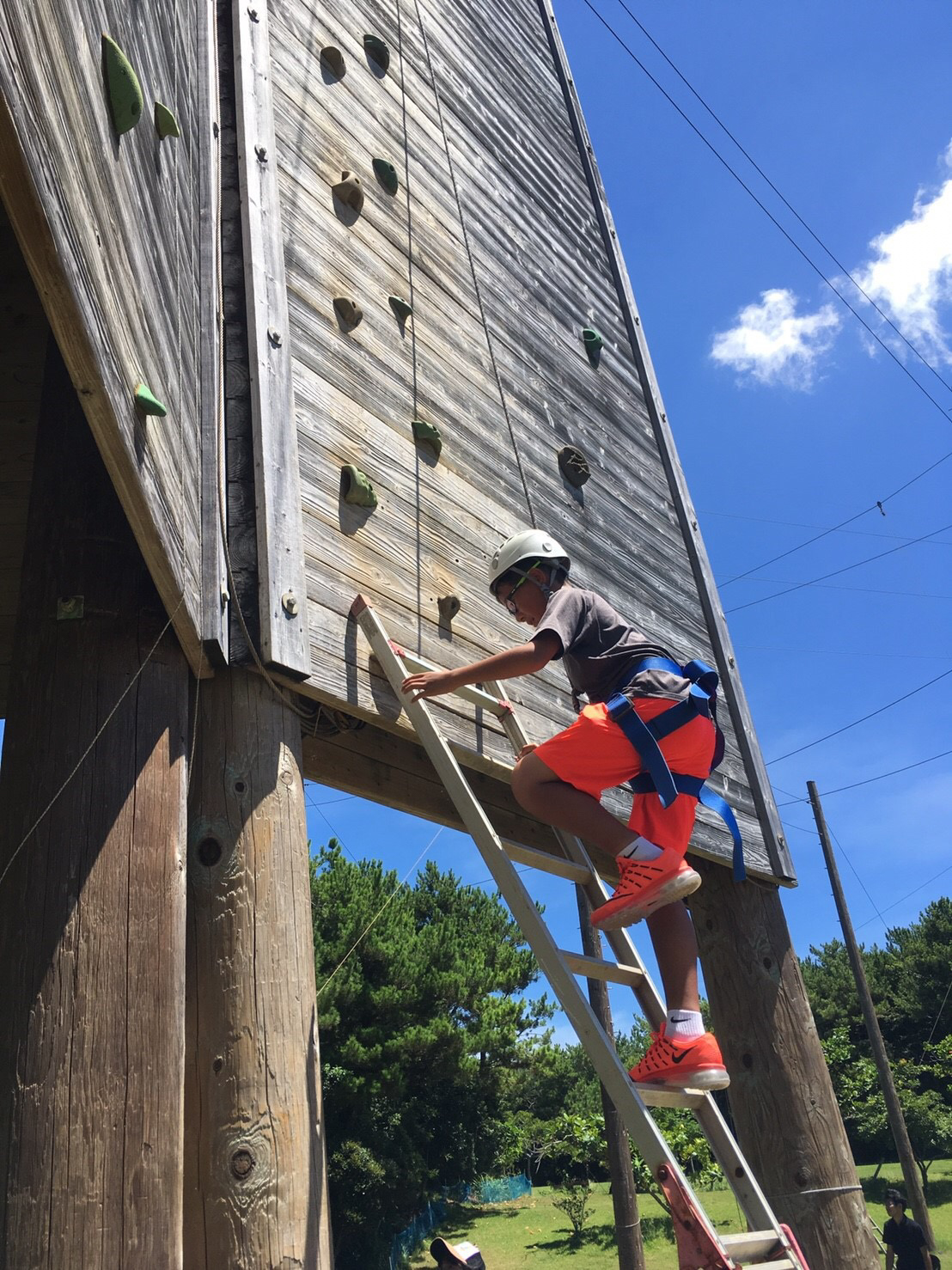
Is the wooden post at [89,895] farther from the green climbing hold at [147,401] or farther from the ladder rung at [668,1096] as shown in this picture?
the ladder rung at [668,1096]

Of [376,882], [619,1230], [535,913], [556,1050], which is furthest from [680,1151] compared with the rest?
[535,913]

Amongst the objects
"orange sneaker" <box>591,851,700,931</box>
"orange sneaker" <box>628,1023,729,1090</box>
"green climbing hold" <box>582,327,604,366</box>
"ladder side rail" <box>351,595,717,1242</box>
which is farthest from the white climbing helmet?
"green climbing hold" <box>582,327,604,366</box>

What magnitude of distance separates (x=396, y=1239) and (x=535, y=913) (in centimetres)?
2135

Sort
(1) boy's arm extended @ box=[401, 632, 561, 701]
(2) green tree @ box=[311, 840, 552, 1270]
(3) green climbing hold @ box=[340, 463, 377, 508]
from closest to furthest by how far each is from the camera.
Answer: (1) boy's arm extended @ box=[401, 632, 561, 701] < (3) green climbing hold @ box=[340, 463, 377, 508] < (2) green tree @ box=[311, 840, 552, 1270]

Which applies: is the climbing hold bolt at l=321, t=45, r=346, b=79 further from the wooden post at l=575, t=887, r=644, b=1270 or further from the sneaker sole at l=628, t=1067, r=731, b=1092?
the wooden post at l=575, t=887, r=644, b=1270

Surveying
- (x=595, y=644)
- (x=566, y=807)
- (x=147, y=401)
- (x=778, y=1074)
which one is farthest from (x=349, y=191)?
(x=778, y=1074)

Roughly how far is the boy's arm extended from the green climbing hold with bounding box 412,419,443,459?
4.79 feet

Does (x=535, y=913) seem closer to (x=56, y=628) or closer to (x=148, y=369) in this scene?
(x=56, y=628)

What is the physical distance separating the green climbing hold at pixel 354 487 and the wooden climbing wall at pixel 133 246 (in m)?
0.64

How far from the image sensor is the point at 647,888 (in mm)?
2771

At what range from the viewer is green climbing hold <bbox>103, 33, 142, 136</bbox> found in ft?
6.15

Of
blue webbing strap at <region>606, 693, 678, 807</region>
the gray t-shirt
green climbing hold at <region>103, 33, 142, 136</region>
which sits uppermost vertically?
green climbing hold at <region>103, 33, 142, 136</region>

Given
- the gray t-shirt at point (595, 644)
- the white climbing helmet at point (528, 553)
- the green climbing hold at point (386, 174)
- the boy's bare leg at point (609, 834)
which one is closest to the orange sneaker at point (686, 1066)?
the boy's bare leg at point (609, 834)

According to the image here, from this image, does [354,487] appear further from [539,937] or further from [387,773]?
[539,937]
